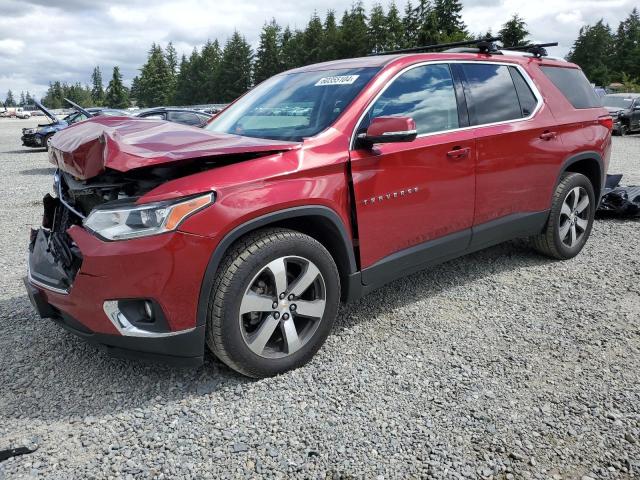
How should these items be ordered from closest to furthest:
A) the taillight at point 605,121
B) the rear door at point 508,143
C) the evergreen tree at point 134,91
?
1. the rear door at point 508,143
2. the taillight at point 605,121
3. the evergreen tree at point 134,91

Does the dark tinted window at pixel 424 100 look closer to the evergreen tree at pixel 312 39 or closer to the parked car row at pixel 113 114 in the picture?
the parked car row at pixel 113 114

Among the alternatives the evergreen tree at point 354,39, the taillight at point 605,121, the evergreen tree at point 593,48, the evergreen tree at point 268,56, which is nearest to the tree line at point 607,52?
the evergreen tree at point 593,48

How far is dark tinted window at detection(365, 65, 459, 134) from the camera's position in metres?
3.22

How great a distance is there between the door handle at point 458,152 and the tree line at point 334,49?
52.9 metres

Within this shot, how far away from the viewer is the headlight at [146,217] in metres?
2.34

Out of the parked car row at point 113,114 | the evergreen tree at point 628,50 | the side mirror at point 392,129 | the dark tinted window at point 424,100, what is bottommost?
the side mirror at point 392,129

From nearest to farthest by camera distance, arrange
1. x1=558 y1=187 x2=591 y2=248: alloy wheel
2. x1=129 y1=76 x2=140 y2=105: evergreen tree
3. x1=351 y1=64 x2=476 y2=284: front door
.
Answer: x1=351 y1=64 x2=476 y2=284: front door, x1=558 y1=187 x2=591 y2=248: alloy wheel, x1=129 y1=76 x2=140 y2=105: evergreen tree

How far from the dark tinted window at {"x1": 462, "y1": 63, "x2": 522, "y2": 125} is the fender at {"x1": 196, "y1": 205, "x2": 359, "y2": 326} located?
1.48m

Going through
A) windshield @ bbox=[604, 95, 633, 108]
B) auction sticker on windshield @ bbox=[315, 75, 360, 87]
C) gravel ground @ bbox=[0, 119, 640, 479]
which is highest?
auction sticker on windshield @ bbox=[315, 75, 360, 87]

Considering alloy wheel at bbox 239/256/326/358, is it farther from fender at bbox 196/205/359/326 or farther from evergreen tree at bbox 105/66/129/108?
evergreen tree at bbox 105/66/129/108

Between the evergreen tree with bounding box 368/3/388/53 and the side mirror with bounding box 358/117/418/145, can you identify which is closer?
the side mirror with bounding box 358/117/418/145

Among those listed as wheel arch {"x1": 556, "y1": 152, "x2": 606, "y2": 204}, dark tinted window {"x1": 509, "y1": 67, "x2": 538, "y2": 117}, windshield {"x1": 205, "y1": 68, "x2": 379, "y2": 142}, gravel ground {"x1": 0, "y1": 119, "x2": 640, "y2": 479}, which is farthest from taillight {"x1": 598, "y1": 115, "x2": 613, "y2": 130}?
windshield {"x1": 205, "y1": 68, "x2": 379, "y2": 142}

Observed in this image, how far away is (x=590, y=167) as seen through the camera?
474cm

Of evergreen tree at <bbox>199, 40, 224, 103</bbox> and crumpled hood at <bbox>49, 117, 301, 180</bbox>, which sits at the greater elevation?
evergreen tree at <bbox>199, 40, 224, 103</bbox>
